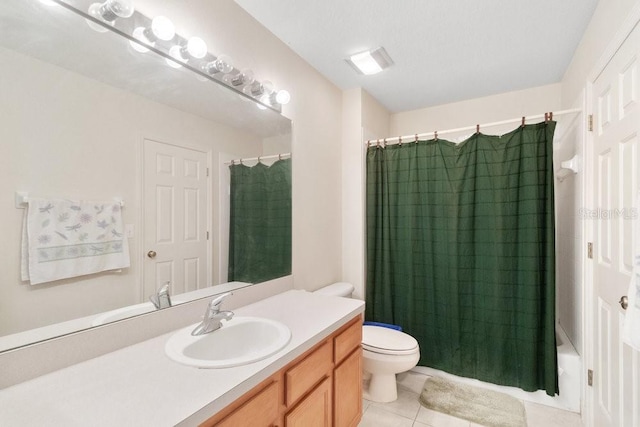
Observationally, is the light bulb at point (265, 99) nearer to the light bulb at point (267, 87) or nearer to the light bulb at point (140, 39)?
the light bulb at point (267, 87)

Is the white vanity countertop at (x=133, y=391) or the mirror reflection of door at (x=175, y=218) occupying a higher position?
the mirror reflection of door at (x=175, y=218)

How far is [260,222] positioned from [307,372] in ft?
2.90

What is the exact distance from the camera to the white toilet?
1.87 meters

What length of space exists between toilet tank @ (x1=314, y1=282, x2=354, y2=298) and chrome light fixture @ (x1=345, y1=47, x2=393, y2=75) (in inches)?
66.4

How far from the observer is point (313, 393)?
120 centimetres

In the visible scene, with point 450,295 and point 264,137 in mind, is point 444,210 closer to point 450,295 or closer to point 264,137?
point 450,295

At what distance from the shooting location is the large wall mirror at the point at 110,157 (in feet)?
2.78

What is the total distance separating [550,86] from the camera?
8.06ft

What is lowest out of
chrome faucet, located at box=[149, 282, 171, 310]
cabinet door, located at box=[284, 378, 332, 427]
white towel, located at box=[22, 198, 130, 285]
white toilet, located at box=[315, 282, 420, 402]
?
white toilet, located at box=[315, 282, 420, 402]

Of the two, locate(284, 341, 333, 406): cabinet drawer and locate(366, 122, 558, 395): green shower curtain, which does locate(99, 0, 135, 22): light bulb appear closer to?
locate(284, 341, 333, 406): cabinet drawer

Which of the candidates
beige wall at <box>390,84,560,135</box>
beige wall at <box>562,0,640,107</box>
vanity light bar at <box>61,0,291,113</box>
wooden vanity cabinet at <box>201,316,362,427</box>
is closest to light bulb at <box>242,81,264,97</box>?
vanity light bar at <box>61,0,291,113</box>

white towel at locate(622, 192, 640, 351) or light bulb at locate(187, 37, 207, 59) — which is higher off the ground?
light bulb at locate(187, 37, 207, 59)

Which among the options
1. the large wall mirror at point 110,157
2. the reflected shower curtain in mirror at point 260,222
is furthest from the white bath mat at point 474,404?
the large wall mirror at point 110,157

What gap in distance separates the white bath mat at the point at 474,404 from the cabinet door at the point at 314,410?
3.36ft
